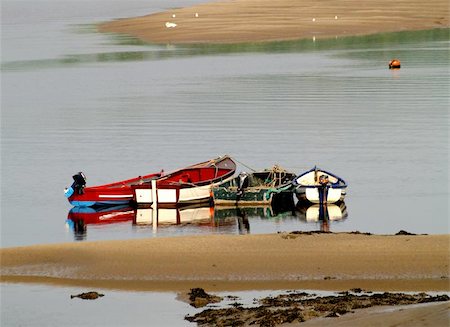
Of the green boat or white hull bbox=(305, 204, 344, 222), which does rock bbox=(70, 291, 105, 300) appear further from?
the green boat

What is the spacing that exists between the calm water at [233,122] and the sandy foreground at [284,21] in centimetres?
326

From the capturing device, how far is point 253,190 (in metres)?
38.2

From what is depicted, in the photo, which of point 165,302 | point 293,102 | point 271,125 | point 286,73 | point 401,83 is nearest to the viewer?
point 165,302

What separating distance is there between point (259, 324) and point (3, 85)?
62.0 meters

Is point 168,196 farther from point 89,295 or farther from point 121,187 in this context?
point 89,295

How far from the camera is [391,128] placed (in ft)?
178

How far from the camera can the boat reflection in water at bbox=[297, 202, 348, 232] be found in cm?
3566

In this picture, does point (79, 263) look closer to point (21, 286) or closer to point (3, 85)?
point (21, 286)

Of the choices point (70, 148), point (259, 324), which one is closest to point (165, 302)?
point (259, 324)

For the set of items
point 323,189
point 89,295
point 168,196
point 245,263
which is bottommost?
point 89,295

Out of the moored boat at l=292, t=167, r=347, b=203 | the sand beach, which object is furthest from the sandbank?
the moored boat at l=292, t=167, r=347, b=203

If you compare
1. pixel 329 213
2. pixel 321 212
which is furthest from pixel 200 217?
pixel 329 213

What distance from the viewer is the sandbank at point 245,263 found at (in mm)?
26688

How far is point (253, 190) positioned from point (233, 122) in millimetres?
19515
